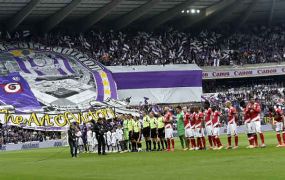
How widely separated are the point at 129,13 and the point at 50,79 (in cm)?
1221

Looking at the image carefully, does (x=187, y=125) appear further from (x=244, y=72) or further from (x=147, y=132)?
(x=244, y=72)

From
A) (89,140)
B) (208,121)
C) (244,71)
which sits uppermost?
(244,71)

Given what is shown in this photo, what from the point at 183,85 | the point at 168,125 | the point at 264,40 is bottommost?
the point at 168,125

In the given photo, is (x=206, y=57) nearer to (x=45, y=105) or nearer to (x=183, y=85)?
(x=183, y=85)

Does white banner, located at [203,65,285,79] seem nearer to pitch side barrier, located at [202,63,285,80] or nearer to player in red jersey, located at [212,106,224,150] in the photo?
pitch side barrier, located at [202,63,285,80]

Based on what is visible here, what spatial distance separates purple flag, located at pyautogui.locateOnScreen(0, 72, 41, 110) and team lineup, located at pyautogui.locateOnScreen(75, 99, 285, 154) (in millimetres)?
18064

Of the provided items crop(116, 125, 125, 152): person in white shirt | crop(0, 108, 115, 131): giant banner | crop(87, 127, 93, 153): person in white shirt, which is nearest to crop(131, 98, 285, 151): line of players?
crop(116, 125, 125, 152): person in white shirt

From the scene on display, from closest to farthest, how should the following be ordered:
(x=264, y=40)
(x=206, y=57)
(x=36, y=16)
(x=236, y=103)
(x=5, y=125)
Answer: (x=5, y=125)
(x=236, y=103)
(x=36, y=16)
(x=206, y=57)
(x=264, y=40)

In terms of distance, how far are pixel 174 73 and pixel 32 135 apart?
1919cm

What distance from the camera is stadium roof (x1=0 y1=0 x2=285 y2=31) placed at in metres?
60.2

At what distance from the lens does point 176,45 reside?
70.2 m

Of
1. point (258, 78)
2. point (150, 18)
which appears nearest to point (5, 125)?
point (150, 18)

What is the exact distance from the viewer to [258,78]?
70.4m

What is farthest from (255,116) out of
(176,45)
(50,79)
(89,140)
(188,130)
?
(176,45)
